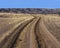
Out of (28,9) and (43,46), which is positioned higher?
(28,9)

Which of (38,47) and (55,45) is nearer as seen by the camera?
(38,47)

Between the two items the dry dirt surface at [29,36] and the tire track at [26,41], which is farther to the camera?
the dry dirt surface at [29,36]

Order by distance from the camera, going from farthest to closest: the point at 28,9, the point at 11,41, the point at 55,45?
the point at 28,9 < the point at 11,41 < the point at 55,45

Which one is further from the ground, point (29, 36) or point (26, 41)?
point (29, 36)

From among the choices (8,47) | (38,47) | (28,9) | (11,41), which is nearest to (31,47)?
(38,47)

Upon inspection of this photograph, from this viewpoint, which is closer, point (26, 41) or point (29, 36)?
point (26, 41)

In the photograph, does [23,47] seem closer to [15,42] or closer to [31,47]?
[31,47]

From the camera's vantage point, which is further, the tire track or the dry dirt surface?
the dry dirt surface

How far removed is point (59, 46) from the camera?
51.2 feet

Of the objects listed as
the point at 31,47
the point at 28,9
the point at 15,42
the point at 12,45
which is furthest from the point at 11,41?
the point at 28,9

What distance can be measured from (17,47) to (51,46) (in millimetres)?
2078

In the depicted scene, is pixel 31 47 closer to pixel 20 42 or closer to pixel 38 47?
pixel 38 47

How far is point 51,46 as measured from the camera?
1562cm

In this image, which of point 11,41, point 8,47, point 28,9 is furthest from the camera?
point 28,9
